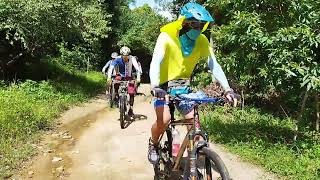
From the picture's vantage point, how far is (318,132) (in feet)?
30.6

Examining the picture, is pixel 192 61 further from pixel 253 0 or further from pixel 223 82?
pixel 253 0

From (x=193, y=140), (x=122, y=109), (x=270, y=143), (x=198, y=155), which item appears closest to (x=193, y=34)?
(x=193, y=140)

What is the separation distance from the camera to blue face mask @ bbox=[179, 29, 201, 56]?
4898 millimetres

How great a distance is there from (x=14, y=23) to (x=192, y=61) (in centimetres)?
1017

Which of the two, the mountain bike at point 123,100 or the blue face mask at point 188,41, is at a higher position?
the blue face mask at point 188,41

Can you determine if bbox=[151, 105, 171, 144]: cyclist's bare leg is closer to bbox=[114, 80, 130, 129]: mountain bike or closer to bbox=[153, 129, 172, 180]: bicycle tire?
bbox=[153, 129, 172, 180]: bicycle tire

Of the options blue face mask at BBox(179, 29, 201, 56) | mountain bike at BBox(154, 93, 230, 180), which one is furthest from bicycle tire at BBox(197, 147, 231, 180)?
blue face mask at BBox(179, 29, 201, 56)

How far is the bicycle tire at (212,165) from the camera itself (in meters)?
3.94

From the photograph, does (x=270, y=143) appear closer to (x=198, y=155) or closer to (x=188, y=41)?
(x=188, y=41)

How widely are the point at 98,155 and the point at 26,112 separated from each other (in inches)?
123

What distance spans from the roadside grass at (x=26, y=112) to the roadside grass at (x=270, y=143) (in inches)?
150

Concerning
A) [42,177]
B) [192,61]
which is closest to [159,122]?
[192,61]

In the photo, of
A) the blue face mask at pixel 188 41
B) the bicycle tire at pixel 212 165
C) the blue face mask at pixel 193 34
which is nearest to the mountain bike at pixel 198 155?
the bicycle tire at pixel 212 165

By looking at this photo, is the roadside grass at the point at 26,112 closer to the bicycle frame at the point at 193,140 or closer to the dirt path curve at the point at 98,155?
the dirt path curve at the point at 98,155
